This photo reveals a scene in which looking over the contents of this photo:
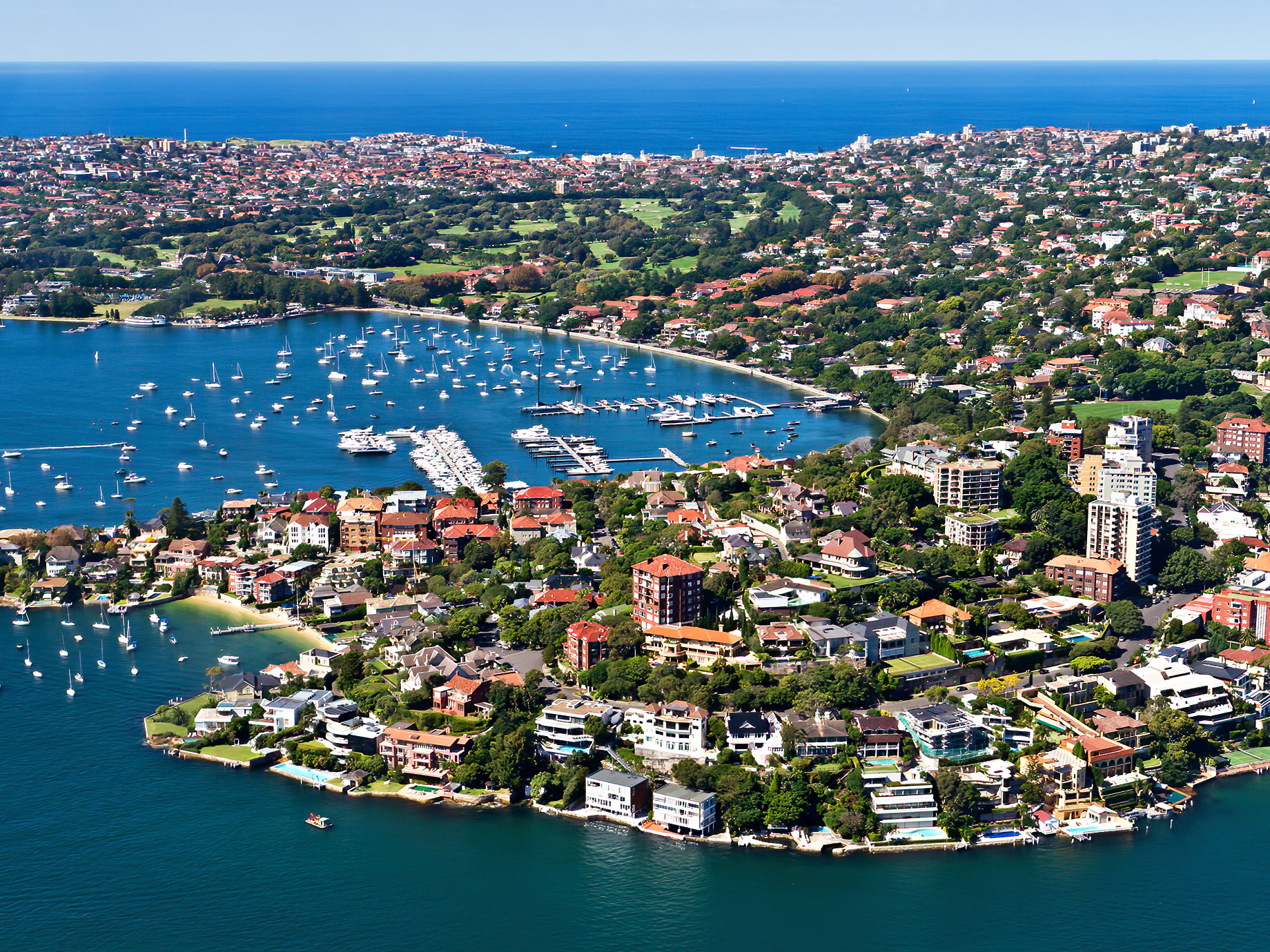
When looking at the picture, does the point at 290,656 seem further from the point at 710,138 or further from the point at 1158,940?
the point at 710,138

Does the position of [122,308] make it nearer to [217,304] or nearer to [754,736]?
[217,304]

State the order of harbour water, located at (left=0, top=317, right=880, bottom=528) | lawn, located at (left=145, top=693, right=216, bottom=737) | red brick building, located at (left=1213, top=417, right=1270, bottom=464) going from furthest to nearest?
1. harbour water, located at (left=0, top=317, right=880, bottom=528)
2. red brick building, located at (left=1213, top=417, right=1270, bottom=464)
3. lawn, located at (left=145, top=693, right=216, bottom=737)

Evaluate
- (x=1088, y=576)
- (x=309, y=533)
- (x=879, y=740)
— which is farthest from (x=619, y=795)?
(x=309, y=533)

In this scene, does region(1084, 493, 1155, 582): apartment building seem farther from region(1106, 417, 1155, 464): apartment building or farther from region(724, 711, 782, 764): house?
region(724, 711, 782, 764): house

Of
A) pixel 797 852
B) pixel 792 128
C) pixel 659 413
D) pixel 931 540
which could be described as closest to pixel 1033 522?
pixel 931 540

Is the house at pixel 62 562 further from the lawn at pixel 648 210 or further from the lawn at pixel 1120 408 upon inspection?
the lawn at pixel 648 210

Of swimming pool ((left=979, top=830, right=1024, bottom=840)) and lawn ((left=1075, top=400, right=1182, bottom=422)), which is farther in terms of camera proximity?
lawn ((left=1075, top=400, right=1182, bottom=422))

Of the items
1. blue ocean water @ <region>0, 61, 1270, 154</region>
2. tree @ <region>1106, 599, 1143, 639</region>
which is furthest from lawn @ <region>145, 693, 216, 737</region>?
blue ocean water @ <region>0, 61, 1270, 154</region>
